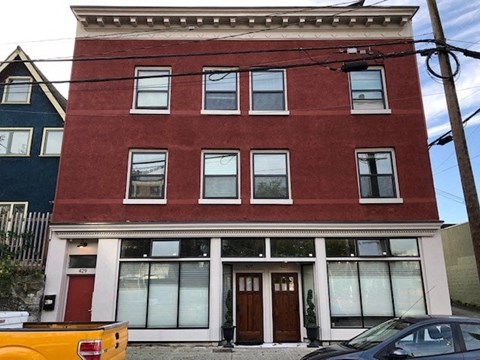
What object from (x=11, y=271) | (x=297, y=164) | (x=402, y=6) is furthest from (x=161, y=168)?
(x=402, y=6)

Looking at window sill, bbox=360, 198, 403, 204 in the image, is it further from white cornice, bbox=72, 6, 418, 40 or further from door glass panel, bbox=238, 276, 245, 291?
white cornice, bbox=72, 6, 418, 40

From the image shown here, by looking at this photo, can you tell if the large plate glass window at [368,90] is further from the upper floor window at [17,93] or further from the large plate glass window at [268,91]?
the upper floor window at [17,93]

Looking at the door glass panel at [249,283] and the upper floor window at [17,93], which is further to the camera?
the upper floor window at [17,93]

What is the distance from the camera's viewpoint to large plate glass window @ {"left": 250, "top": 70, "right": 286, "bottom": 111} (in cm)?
1544

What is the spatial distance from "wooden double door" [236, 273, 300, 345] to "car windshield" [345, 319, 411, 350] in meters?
6.12

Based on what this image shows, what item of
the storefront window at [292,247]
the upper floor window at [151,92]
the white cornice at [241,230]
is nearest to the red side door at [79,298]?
the white cornice at [241,230]

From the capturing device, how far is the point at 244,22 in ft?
51.8

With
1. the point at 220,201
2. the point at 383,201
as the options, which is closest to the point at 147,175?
the point at 220,201

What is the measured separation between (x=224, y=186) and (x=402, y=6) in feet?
32.3

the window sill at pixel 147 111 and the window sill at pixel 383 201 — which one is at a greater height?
the window sill at pixel 147 111

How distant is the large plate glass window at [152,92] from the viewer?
15.4m

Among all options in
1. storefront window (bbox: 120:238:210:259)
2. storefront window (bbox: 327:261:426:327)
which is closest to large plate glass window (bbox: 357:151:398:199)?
storefront window (bbox: 327:261:426:327)

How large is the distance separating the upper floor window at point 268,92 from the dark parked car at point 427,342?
388 inches

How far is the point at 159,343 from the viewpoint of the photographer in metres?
13.0
